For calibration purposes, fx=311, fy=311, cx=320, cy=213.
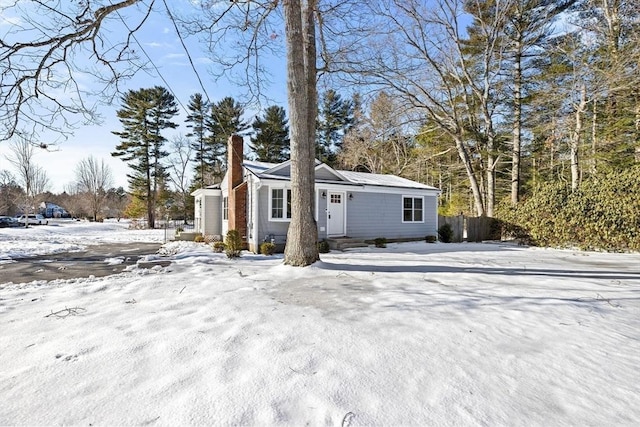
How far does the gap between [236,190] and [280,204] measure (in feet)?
7.25

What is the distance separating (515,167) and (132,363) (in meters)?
18.5

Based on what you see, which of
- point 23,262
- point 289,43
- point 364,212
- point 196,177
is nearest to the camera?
point 289,43

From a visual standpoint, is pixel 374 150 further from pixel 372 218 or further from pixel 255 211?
pixel 255 211

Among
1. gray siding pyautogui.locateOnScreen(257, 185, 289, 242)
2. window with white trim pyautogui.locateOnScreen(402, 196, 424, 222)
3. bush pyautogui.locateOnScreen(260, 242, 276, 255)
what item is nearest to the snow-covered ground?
bush pyautogui.locateOnScreen(260, 242, 276, 255)

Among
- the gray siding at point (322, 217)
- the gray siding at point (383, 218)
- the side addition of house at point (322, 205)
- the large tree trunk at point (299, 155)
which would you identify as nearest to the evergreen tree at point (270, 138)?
the side addition of house at point (322, 205)

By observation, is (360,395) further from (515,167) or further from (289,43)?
(515,167)

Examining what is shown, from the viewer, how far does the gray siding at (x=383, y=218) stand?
12883 mm

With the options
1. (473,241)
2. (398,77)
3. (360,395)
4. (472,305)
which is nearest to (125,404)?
(360,395)

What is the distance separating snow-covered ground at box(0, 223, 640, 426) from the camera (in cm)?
204

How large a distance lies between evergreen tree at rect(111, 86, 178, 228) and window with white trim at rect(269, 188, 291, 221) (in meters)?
21.2

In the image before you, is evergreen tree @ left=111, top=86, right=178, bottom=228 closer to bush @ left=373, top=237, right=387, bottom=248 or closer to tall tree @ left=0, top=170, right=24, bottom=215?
tall tree @ left=0, top=170, right=24, bottom=215

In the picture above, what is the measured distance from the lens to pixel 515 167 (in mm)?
16344

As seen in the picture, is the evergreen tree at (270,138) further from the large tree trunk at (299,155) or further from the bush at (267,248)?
the large tree trunk at (299,155)

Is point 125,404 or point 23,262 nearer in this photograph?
point 125,404
